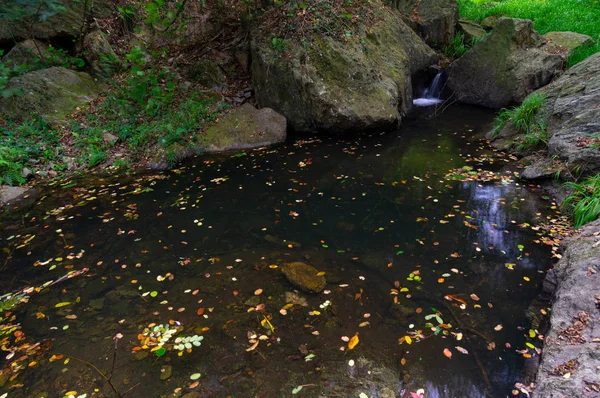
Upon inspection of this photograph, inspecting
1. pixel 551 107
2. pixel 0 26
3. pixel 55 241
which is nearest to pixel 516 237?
pixel 551 107

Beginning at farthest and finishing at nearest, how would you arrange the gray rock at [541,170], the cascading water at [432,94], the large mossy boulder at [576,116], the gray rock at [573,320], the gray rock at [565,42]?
the cascading water at [432,94], the gray rock at [565,42], the gray rock at [541,170], the large mossy boulder at [576,116], the gray rock at [573,320]

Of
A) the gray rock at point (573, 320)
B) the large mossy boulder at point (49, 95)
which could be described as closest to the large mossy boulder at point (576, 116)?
the gray rock at point (573, 320)

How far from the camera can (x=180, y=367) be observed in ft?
10.3

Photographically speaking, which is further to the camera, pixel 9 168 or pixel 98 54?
pixel 98 54

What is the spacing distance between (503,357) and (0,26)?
1241cm

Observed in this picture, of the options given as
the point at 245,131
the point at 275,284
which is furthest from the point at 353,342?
the point at 245,131

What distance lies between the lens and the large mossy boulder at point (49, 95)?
809 centimetres

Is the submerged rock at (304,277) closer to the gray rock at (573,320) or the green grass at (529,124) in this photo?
the gray rock at (573,320)

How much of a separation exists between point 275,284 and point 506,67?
936 cm

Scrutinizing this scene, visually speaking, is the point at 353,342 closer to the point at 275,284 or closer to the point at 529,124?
the point at 275,284

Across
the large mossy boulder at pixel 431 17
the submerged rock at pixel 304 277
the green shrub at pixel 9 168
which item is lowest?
the submerged rock at pixel 304 277

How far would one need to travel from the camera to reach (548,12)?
12.8m

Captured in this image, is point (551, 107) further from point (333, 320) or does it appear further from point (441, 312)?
point (333, 320)

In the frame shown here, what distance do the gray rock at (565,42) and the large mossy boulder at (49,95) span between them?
12.4 meters
